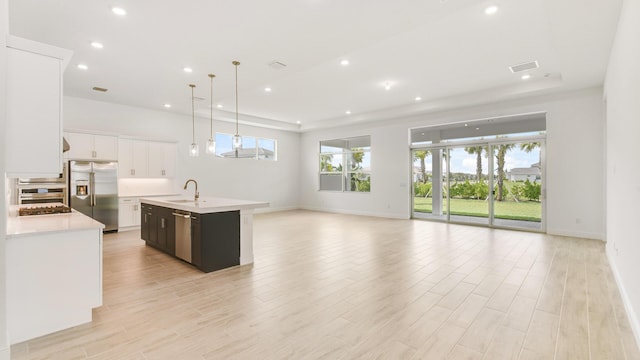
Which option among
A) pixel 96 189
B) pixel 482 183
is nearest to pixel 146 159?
pixel 96 189

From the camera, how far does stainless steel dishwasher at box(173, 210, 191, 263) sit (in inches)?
167

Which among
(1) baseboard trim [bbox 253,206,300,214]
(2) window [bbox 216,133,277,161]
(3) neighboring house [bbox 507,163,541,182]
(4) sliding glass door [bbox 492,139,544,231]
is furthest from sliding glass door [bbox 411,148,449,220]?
(2) window [bbox 216,133,277,161]

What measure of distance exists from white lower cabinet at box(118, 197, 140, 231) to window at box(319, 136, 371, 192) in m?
5.95

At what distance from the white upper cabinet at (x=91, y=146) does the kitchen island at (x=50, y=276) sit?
13.8ft

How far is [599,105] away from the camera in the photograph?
594 cm

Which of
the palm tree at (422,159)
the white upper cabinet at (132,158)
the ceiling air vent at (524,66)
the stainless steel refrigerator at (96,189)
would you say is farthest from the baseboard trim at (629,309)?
the white upper cabinet at (132,158)

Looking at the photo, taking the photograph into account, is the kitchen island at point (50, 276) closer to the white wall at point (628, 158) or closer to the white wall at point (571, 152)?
the white wall at point (628, 158)

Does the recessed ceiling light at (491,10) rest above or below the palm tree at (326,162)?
above

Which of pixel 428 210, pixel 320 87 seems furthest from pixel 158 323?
pixel 428 210

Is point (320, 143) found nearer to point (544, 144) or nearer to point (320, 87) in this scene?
point (320, 87)

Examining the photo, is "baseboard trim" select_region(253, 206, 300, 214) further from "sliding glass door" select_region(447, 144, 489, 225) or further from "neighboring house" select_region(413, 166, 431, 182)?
"sliding glass door" select_region(447, 144, 489, 225)

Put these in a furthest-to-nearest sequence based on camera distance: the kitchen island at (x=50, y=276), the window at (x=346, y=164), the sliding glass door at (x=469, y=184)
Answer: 1. the window at (x=346, y=164)
2. the sliding glass door at (x=469, y=184)
3. the kitchen island at (x=50, y=276)

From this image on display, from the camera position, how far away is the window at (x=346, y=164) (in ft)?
32.9

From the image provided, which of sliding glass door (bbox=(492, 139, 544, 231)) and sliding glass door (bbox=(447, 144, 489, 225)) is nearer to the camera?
sliding glass door (bbox=(492, 139, 544, 231))
